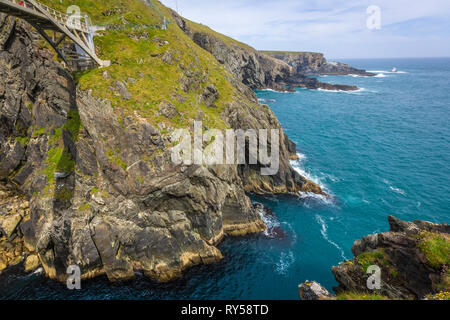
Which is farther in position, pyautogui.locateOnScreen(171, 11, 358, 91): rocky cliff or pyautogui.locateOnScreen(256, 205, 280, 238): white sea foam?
pyautogui.locateOnScreen(171, 11, 358, 91): rocky cliff

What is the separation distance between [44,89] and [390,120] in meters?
112

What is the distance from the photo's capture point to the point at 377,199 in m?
43.9

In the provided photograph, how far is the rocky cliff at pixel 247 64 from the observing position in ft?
408

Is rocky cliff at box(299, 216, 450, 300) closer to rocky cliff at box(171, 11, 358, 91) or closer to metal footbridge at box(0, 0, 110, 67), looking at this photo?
metal footbridge at box(0, 0, 110, 67)

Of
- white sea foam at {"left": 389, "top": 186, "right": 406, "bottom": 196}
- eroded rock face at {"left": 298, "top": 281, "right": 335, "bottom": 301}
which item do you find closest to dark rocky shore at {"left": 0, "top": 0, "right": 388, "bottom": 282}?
eroded rock face at {"left": 298, "top": 281, "right": 335, "bottom": 301}

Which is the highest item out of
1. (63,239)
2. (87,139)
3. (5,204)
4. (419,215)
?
(87,139)

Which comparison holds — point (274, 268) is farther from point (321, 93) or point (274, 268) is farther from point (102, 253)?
point (321, 93)

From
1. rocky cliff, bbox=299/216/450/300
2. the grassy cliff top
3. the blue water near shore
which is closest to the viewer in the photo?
rocky cliff, bbox=299/216/450/300

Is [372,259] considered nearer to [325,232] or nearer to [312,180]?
[325,232]

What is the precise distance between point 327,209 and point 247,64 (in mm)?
131381

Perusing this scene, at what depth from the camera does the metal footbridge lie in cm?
2350

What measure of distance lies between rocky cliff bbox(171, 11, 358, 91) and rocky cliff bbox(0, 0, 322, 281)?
80866 millimetres

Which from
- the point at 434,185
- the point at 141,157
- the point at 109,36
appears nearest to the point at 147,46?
the point at 109,36

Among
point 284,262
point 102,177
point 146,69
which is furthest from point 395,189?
point 102,177
